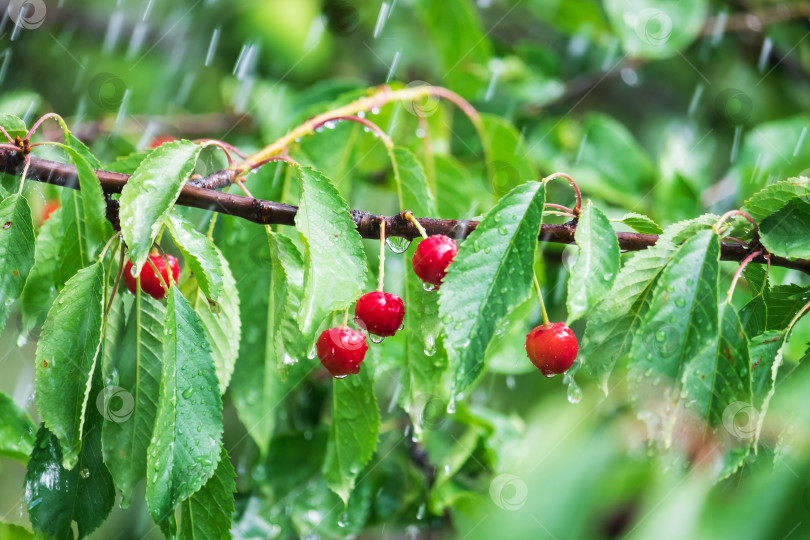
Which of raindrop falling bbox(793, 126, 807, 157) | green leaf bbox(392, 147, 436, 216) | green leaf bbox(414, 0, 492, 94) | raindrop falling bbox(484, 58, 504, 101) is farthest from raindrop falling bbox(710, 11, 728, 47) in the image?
green leaf bbox(392, 147, 436, 216)

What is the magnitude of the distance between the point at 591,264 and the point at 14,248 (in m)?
0.90

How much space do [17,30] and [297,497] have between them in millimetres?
3221

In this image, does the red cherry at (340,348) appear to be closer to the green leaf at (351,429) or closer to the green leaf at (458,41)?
the green leaf at (351,429)

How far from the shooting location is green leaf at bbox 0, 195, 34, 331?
107cm

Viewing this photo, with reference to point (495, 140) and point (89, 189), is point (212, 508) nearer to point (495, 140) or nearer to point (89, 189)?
point (89, 189)

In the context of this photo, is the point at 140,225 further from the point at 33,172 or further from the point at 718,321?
the point at 718,321

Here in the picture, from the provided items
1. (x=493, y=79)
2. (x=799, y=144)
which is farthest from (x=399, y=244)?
(x=799, y=144)

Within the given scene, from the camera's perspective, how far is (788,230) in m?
1.07

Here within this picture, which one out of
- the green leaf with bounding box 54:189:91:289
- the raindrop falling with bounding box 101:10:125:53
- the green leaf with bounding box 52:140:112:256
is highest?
the green leaf with bounding box 52:140:112:256

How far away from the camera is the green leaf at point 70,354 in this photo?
104 centimetres

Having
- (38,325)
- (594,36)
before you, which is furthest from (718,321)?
(594,36)

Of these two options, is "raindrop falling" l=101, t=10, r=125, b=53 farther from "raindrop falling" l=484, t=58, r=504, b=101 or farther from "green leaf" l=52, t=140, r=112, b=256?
"green leaf" l=52, t=140, r=112, b=256

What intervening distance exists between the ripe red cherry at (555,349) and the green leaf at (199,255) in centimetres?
54

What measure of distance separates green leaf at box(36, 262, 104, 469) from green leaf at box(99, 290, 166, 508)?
0.07 meters
